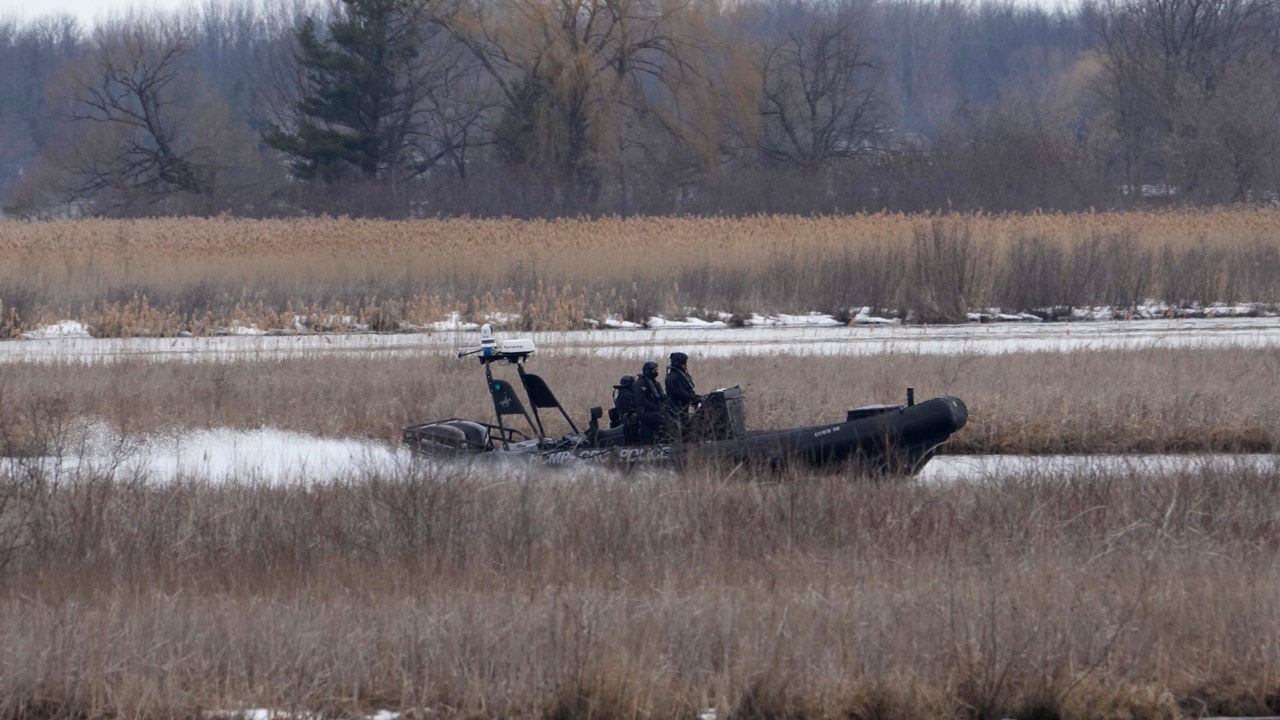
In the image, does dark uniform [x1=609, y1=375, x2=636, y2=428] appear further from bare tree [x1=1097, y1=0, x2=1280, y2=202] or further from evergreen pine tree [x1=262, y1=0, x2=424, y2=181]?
evergreen pine tree [x1=262, y1=0, x2=424, y2=181]

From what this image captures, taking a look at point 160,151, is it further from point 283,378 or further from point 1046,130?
point 283,378

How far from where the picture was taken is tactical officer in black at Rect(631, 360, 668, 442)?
995cm

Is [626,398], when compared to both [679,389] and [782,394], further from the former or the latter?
[782,394]

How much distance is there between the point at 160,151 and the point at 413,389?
45003 mm

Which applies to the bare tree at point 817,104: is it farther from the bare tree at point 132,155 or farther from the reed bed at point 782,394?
the reed bed at point 782,394

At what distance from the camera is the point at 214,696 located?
520cm

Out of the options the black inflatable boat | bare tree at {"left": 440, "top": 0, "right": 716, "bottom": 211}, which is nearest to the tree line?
bare tree at {"left": 440, "top": 0, "right": 716, "bottom": 211}

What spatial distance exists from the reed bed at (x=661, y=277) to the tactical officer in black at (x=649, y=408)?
35.4 ft

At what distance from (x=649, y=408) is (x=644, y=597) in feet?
12.1

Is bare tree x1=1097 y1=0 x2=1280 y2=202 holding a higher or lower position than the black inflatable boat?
higher

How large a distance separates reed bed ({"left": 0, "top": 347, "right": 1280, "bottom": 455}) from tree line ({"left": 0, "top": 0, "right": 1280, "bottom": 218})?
2558 cm

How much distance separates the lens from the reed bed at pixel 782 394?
12141 millimetres

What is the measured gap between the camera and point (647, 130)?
45.1 m

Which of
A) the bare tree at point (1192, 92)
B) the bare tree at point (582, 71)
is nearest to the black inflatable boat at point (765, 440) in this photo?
the bare tree at point (1192, 92)
